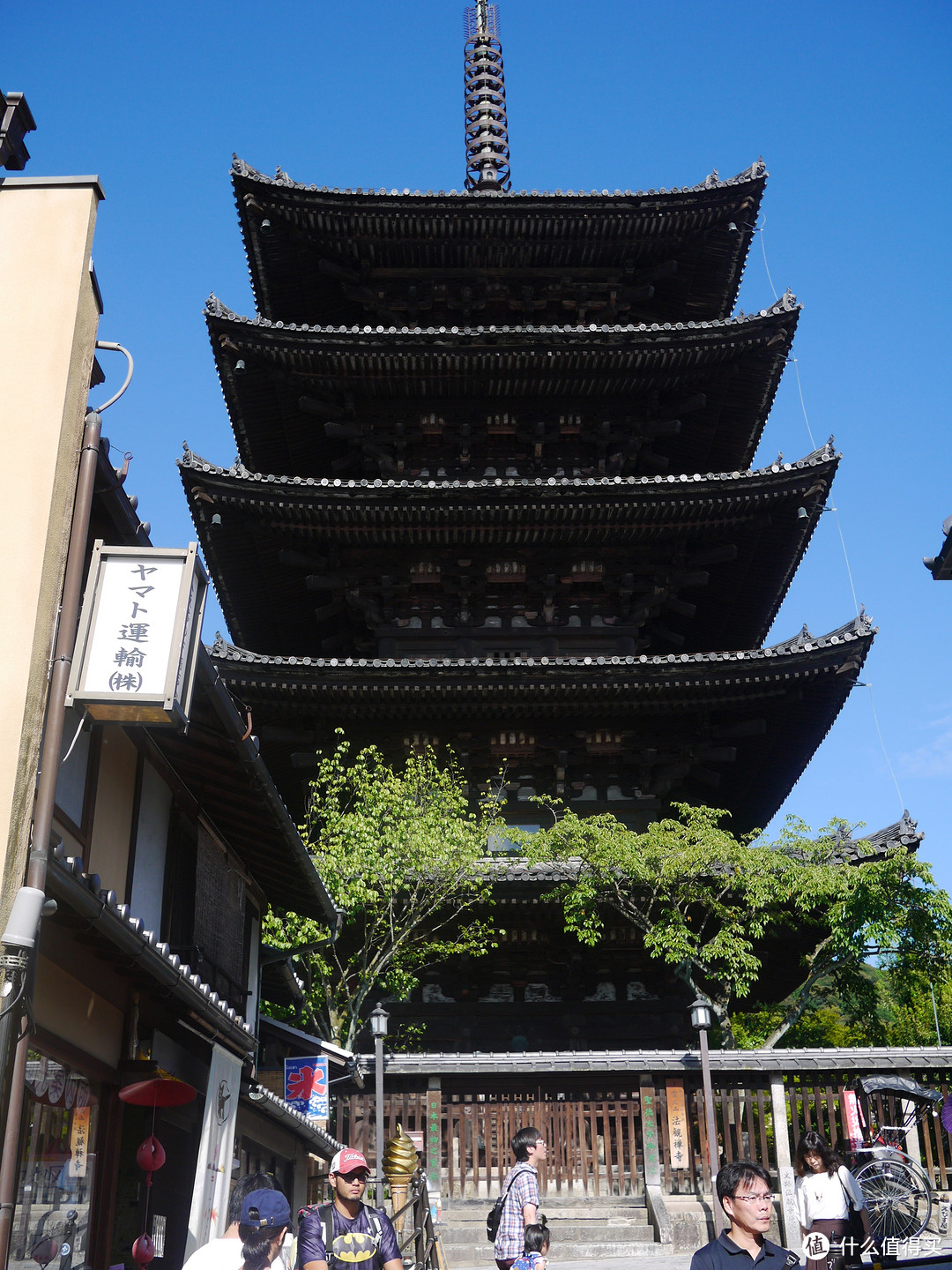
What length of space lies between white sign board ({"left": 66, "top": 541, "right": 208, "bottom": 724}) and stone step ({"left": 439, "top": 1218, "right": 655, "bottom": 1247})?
10.6 meters

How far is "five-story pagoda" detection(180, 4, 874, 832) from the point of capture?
22625mm

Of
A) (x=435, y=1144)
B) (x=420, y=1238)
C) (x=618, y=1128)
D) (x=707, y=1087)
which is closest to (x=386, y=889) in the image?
(x=435, y=1144)

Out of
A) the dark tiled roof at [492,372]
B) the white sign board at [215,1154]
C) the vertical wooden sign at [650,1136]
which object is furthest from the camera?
the dark tiled roof at [492,372]

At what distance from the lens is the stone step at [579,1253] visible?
1512cm

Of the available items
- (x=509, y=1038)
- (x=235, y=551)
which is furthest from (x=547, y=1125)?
(x=235, y=551)

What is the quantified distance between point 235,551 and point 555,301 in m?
9.65

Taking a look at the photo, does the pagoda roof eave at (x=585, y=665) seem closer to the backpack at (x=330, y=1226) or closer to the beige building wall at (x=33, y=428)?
the beige building wall at (x=33, y=428)

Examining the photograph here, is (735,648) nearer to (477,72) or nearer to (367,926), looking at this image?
(367,926)

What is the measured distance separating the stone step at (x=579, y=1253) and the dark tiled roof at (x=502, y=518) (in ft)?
39.6

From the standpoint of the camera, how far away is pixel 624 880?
1920 cm

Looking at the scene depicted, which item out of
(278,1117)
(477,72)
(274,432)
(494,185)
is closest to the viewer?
(278,1117)

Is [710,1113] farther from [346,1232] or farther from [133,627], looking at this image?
[133,627]

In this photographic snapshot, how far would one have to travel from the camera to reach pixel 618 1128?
55.2ft

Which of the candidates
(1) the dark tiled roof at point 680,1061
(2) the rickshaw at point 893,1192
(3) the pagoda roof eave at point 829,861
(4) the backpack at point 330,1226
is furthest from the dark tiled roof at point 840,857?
(4) the backpack at point 330,1226
